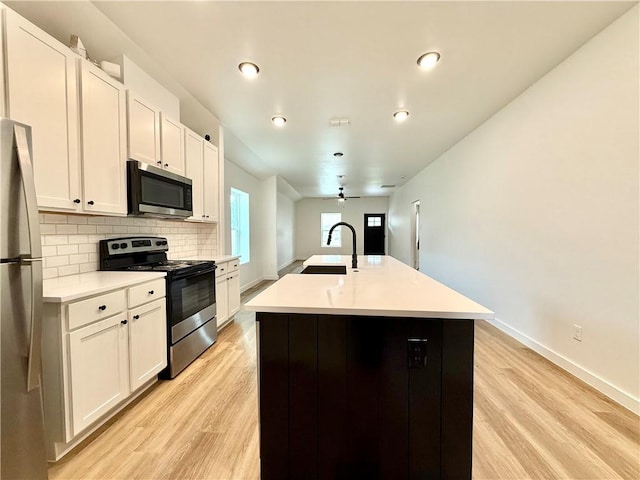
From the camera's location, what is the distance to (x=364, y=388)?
3.92 feet

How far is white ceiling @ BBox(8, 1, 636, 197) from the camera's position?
5.82ft

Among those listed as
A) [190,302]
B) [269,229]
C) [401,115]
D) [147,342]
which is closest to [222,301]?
[190,302]

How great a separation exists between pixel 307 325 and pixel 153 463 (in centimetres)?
120

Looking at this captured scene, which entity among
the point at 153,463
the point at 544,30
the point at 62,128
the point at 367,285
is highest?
the point at 544,30

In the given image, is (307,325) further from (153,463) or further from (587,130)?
Answer: (587,130)

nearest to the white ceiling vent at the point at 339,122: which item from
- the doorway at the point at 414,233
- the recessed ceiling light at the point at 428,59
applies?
the recessed ceiling light at the point at 428,59

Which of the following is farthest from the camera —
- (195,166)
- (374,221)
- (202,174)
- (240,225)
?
(374,221)

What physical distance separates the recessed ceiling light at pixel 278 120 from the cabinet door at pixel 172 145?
1.12 meters

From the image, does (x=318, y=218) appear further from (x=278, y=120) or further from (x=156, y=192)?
(x=156, y=192)

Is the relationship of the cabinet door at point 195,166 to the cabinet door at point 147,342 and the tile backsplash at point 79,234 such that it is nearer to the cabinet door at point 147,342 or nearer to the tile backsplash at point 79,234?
the tile backsplash at point 79,234

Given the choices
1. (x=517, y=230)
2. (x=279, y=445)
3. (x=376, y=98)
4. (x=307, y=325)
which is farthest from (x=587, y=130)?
(x=279, y=445)

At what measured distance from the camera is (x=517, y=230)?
2.89m

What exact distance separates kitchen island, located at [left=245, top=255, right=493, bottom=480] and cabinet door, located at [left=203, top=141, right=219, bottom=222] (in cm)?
248

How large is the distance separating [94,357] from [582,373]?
3.54 m
